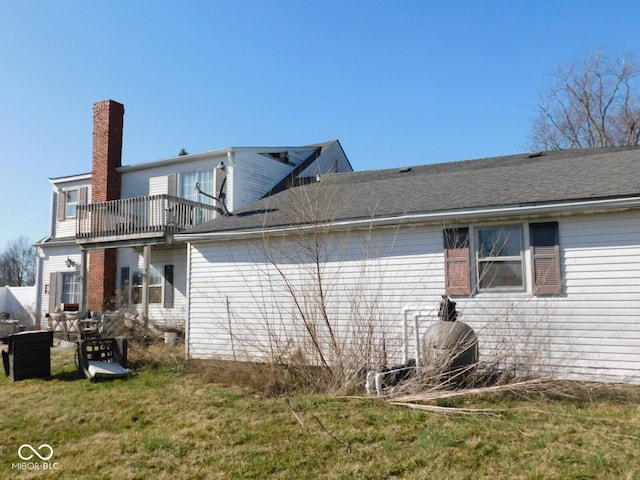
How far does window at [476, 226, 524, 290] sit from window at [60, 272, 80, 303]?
1503 centimetres

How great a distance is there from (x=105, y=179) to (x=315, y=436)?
15.1m

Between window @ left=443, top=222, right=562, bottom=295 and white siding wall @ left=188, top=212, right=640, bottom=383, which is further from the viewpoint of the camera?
window @ left=443, top=222, right=562, bottom=295

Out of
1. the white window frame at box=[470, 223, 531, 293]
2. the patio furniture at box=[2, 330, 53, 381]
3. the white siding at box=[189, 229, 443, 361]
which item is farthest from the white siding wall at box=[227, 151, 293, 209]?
the white window frame at box=[470, 223, 531, 293]

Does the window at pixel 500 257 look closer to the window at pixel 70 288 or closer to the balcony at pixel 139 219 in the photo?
the balcony at pixel 139 219

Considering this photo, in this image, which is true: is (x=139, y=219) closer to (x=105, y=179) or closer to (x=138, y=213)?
(x=138, y=213)

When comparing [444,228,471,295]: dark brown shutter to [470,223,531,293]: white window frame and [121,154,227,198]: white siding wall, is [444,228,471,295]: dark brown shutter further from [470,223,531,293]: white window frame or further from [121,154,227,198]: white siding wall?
[121,154,227,198]: white siding wall

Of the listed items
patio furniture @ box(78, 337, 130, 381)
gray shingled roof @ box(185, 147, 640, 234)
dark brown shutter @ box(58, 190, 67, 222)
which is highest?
dark brown shutter @ box(58, 190, 67, 222)

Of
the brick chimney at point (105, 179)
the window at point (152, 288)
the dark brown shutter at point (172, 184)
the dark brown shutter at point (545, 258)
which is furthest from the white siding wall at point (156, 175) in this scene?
the dark brown shutter at point (545, 258)

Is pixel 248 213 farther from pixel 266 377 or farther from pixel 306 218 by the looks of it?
pixel 266 377

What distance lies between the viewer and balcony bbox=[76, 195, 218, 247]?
A: 13984mm

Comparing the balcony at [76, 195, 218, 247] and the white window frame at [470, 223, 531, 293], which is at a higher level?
the balcony at [76, 195, 218, 247]

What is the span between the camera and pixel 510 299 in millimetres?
7867

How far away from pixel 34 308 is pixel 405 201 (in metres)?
16.6

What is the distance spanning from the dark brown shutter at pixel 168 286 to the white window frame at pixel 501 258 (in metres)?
A: 10.2
